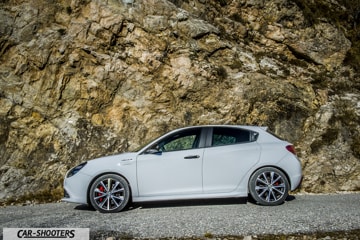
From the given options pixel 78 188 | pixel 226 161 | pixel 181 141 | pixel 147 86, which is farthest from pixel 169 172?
pixel 147 86

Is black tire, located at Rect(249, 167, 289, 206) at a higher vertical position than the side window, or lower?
lower

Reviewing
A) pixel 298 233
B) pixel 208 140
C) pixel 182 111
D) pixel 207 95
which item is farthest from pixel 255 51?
pixel 298 233

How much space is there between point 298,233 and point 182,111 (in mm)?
7296

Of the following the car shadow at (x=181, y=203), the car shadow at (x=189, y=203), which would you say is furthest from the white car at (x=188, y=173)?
the car shadow at (x=189, y=203)

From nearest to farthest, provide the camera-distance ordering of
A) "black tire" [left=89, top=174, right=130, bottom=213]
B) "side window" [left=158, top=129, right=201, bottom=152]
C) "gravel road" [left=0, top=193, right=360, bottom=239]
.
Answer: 1. "gravel road" [left=0, top=193, right=360, bottom=239]
2. "black tire" [left=89, top=174, right=130, bottom=213]
3. "side window" [left=158, top=129, right=201, bottom=152]

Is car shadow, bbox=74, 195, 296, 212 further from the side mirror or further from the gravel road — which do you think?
the side mirror

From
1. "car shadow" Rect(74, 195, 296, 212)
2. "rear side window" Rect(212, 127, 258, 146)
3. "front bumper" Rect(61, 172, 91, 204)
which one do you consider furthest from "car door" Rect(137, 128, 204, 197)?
"front bumper" Rect(61, 172, 91, 204)

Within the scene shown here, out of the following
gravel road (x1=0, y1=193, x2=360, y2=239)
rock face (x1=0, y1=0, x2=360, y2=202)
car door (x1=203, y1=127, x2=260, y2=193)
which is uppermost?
rock face (x1=0, y1=0, x2=360, y2=202)

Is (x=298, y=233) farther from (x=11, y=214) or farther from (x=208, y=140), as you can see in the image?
(x=11, y=214)

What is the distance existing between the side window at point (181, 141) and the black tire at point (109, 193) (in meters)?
1.05

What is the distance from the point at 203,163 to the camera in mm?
7273

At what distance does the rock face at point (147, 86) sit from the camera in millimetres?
10695

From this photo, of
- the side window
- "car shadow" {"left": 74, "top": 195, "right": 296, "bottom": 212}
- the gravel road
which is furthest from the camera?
"car shadow" {"left": 74, "top": 195, "right": 296, "bottom": 212}

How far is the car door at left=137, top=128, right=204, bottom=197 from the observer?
23.6ft
